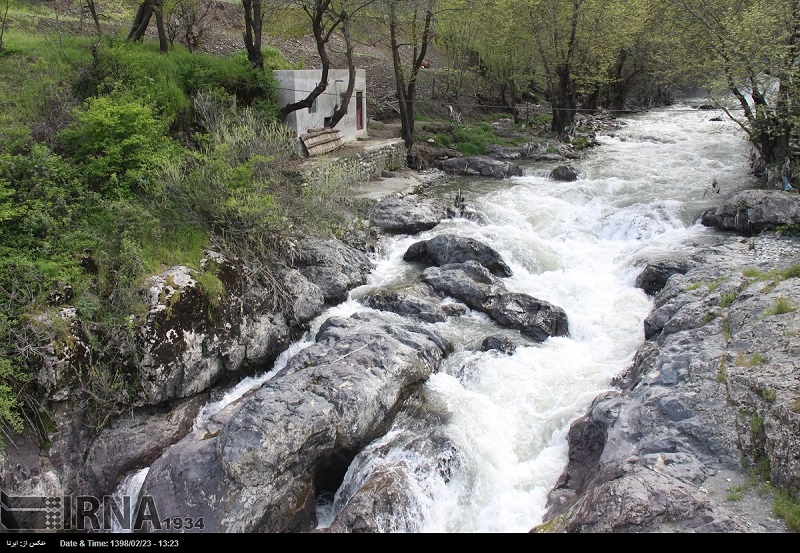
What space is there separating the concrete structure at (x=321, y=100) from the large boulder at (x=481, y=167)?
3.90 metres

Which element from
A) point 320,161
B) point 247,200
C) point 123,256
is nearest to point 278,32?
point 320,161

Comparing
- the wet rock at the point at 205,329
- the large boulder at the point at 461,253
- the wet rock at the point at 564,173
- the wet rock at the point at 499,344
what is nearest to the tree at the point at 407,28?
the wet rock at the point at 564,173

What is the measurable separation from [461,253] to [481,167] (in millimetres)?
8770

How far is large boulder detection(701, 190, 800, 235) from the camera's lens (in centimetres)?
1339

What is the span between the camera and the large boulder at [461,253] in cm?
1336

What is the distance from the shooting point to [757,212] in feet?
45.2

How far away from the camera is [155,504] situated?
22.7 feet

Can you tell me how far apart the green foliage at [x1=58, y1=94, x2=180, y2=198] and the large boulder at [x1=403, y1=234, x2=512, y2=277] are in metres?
6.50

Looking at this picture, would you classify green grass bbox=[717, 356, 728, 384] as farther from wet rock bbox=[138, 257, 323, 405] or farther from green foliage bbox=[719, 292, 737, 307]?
Result: wet rock bbox=[138, 257, 323, 405]

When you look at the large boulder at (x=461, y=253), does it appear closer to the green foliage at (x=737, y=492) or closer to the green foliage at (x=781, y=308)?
the green foliage at (x=781, y=308)

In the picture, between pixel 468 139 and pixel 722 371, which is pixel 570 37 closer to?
pixel 468 139

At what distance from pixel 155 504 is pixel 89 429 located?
6.07 ft

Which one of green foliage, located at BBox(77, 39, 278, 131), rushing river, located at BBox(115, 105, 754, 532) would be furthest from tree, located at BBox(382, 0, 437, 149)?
green foliage, located at BBox(77, 39, 278, 131)
